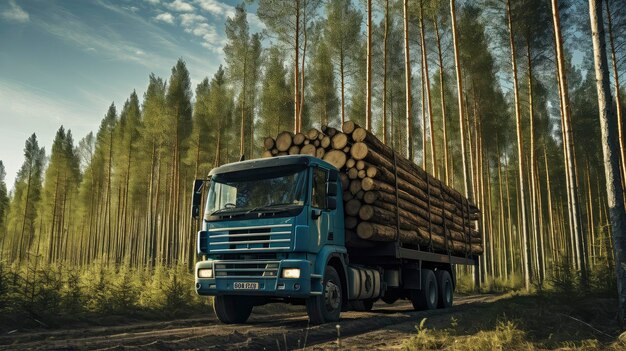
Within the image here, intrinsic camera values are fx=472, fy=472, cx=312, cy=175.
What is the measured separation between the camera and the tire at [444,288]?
1295 centimetres

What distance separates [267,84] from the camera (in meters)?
28.0

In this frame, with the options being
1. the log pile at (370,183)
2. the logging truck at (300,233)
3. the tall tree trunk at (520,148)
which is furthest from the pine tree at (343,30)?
the logging truck at (300,233)

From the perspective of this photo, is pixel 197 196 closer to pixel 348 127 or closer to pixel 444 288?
pixel 348 127

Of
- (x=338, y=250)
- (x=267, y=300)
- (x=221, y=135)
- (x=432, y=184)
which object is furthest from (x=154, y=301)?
(x=221, y=135)

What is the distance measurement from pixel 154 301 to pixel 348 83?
1836 centimetres

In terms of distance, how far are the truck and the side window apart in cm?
2

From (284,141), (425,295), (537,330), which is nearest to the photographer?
(537,330)

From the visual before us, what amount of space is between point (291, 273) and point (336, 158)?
3.05 m

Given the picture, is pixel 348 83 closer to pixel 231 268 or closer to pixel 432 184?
pixel 432 184

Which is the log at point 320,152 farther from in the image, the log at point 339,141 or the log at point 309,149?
the log at point 339,141

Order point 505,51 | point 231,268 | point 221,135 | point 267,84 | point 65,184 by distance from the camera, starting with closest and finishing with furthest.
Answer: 1. point 231,268
2. point 505,51
3. point 267,84
4. point 221,135
5. point 65,184

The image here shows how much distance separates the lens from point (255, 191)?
25.9 feet

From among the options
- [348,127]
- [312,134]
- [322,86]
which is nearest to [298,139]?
[312,134]

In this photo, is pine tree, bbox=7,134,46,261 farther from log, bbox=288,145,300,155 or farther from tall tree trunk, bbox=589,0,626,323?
tall tree trunk, bbox=589,0,626,323
